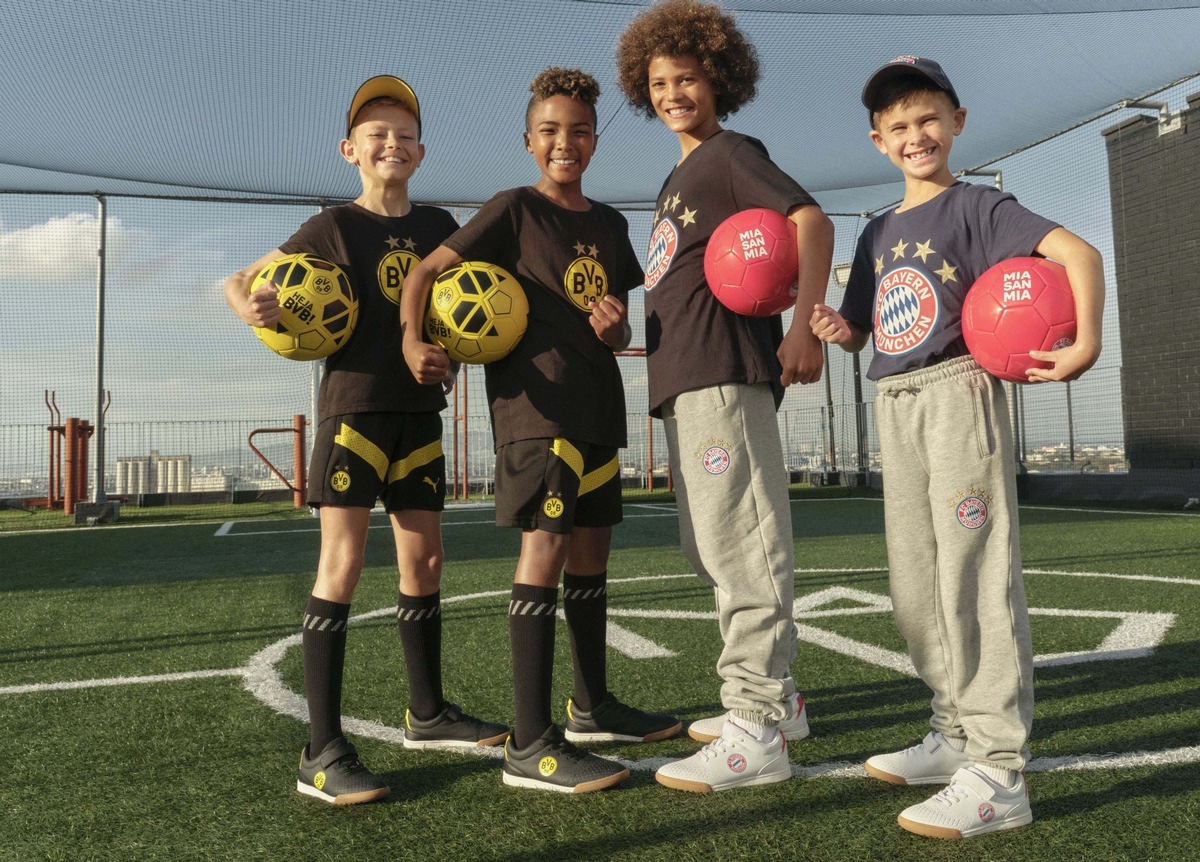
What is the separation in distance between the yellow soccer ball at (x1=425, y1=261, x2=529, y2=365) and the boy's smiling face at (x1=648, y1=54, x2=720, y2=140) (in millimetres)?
609

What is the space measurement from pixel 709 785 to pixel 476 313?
121cm

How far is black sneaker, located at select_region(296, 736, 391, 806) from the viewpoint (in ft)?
6.81

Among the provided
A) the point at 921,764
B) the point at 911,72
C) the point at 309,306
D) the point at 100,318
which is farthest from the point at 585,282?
the point at 100,318

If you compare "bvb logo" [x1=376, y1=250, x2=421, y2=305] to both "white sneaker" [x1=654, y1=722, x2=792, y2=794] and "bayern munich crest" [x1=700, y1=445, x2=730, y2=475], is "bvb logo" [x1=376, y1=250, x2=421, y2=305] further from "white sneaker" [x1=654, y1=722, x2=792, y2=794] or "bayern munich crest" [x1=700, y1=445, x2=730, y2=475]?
"white sneaker" [x1=654, y1=722, x2=792, y2=794]

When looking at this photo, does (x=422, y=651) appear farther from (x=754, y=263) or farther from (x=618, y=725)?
(x=754, y=263)

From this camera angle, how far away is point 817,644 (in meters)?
3.62

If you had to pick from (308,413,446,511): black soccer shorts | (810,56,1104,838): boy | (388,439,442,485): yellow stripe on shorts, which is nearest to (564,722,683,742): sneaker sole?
(810,56,1104,838): boy

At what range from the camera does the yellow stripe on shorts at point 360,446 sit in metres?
2.34

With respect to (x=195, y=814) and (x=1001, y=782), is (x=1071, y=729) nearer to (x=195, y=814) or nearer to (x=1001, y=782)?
(x=1001, y=782)

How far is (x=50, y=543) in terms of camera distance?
8859 mm

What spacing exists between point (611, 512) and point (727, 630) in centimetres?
47

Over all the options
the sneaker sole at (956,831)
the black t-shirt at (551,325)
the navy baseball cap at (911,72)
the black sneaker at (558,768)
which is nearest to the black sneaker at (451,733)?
the black sneaker at (558,768)

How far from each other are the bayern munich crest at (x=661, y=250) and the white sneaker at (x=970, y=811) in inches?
53.1

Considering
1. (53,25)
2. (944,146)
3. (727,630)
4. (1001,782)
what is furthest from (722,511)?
(53,25)
